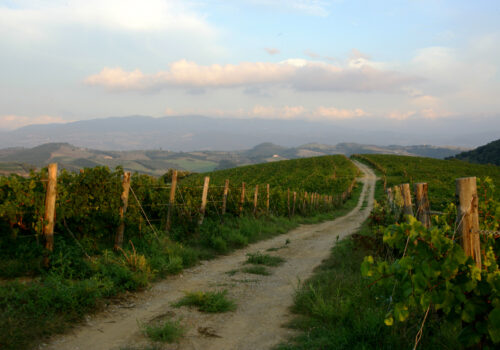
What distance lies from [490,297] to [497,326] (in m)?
0.29

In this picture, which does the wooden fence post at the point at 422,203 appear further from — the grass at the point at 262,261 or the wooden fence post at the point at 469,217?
the grass at the point at 262,261

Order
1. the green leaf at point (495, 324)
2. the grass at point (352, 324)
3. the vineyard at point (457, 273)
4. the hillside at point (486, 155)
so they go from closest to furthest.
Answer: the green leaf at point (495, 324)
the vineyard at point (457, 273)
the grass at point (352, 324)
the hillside at point (486, 155)

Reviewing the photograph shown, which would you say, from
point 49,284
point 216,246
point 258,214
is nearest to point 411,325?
point 49,284

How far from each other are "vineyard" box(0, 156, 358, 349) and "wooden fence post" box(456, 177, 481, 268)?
5.29 m

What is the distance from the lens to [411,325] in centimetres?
442

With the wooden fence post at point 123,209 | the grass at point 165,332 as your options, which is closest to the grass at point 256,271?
the wooden fence post at point 123,209

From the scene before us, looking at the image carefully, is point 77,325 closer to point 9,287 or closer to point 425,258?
point 9,287

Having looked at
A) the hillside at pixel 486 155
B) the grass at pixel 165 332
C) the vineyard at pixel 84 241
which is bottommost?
the grass at pixel 165 332

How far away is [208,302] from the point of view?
19.3ft

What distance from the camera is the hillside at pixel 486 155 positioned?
95287 mm

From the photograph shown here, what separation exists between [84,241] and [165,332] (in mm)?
4089

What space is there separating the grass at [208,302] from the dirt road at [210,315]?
14cm

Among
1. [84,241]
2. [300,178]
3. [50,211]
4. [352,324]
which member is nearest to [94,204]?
[84,241]

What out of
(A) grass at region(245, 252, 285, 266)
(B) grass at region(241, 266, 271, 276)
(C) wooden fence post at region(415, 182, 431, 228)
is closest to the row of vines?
(A) grass at region(245, 252, 285, 266)
